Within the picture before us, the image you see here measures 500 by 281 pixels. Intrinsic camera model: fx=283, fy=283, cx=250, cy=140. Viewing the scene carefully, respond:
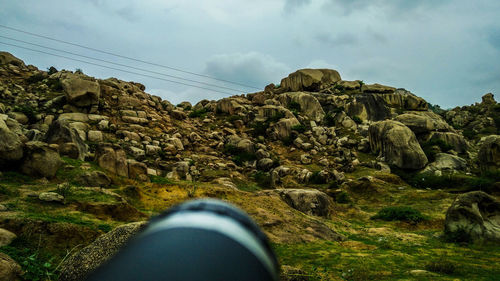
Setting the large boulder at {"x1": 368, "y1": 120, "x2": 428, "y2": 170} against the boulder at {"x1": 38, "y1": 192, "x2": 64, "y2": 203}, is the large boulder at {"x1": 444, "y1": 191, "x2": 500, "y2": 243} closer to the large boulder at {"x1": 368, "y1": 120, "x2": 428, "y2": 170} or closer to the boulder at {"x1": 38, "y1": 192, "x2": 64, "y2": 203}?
the boulder at {"x1": 38, "y1": 192, "x2": 64, "y2": 203}

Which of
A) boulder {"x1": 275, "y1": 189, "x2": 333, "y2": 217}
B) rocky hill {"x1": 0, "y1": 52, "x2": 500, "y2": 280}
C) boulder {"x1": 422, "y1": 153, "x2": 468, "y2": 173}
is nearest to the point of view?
rocky hill {"x1": 0, "y1": 52, "x2": 500, "y2": 280}

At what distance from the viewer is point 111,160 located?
18953 mm

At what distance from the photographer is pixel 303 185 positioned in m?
31.9

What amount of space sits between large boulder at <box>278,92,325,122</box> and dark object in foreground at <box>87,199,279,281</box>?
171ft

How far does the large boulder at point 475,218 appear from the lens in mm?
13992

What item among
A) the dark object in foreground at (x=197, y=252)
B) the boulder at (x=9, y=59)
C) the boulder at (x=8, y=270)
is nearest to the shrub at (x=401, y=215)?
the boulder at (x=8, y=270)

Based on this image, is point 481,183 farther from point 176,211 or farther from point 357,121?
point 176,211

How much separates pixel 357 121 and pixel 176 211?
5472 centimetres

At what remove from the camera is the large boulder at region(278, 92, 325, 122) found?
172 ft

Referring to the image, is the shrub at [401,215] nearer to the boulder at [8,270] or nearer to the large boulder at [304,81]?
the boulder at [8,270]

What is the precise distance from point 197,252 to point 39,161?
55.0 ft

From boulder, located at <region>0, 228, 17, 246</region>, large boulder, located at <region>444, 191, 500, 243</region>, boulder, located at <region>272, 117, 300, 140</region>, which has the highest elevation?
boulder, located at <region>272, 117, 300, 140</region>

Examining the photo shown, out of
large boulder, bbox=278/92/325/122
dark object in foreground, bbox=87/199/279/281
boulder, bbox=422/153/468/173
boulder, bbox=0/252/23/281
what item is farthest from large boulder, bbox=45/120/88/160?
large boulder, bbox=278/92/325/122

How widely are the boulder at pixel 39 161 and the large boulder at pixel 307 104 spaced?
43203mm
